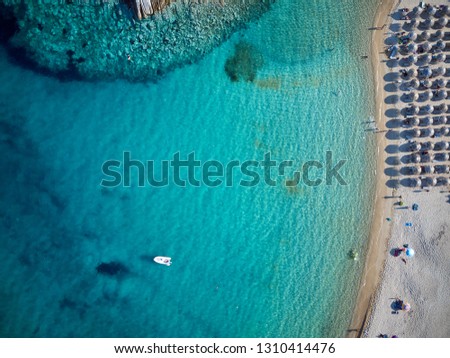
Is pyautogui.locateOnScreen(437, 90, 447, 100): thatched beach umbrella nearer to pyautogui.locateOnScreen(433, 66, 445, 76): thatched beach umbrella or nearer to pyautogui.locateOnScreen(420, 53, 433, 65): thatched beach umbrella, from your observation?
pyautogui.locateOnScreen(433, 66, 445, 76): thatched beach umbrella

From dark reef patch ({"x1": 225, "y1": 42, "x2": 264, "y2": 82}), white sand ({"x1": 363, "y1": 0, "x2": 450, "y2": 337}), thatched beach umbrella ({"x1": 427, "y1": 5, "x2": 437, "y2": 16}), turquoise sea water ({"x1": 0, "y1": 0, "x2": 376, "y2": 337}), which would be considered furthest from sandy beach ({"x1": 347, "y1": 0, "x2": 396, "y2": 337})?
dark reef patch ({"x1": 225, "y1": 42, "x2": 264, "y2": 82})

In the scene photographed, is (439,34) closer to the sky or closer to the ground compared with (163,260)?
closer to the sky

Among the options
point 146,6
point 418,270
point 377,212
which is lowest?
point 418,270

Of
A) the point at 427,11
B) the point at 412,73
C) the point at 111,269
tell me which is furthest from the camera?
the point at 427,11

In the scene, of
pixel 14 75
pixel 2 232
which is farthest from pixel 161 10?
pixel 2 232

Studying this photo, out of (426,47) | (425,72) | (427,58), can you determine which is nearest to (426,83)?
(425,72)

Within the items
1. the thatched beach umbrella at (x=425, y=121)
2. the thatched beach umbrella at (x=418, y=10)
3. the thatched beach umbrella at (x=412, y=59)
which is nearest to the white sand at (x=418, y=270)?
the thatched beach umbrella at (x=425, y=121)

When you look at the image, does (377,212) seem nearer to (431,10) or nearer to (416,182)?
(416,182)
